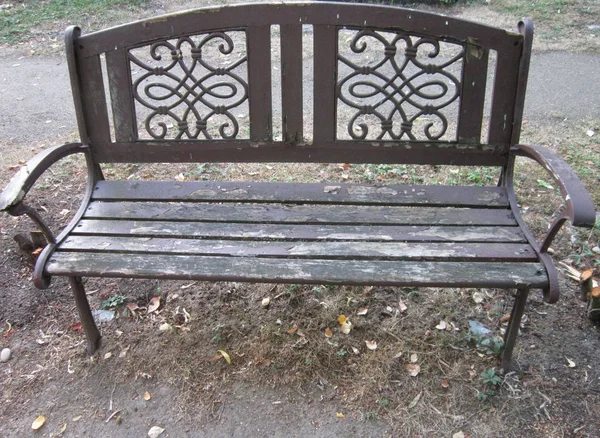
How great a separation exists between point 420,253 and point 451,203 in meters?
0.46

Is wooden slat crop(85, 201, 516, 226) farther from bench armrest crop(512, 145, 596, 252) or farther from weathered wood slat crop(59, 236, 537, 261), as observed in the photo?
bench armrest crop(512, 145, 596, 252)

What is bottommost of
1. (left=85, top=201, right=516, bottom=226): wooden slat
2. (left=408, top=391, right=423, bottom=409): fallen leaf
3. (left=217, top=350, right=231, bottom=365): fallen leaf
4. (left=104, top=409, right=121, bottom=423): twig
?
(left=104, top=409, right=121, bottom=423): twig

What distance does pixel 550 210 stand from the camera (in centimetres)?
354

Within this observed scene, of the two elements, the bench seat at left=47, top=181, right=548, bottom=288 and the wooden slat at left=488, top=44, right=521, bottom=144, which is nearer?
the bench seat at left=47, top=181, right=548, bottom=288

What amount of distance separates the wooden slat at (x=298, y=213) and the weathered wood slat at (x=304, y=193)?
0.11ft

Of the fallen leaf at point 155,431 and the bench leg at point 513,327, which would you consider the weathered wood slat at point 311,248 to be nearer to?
the bench leg at point 513,327

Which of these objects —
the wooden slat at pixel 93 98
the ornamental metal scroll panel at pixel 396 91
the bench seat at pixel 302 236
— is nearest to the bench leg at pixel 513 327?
the bench seat at pixel 302 236

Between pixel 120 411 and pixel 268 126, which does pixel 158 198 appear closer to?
pixel 268 126

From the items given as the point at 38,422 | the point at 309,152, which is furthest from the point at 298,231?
the point at 38,422

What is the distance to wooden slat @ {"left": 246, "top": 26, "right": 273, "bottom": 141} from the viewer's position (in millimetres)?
2529

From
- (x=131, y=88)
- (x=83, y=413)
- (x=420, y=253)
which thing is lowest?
(x=83, y=413)

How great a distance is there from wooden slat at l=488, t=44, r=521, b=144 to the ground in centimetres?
85

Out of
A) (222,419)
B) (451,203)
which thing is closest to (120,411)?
(222,419)

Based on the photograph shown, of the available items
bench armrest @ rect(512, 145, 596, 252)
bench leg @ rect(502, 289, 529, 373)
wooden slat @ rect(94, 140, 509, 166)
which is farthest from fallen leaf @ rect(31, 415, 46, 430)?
bench armrest @ rect(512, 145, 596, 252)
